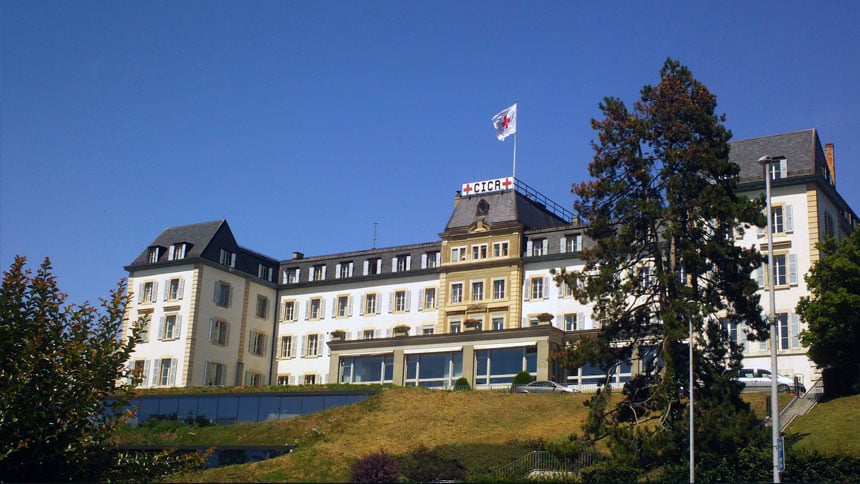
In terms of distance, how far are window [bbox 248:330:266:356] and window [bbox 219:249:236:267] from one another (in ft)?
19.3

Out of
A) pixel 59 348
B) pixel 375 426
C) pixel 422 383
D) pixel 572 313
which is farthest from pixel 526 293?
pixel 59 348

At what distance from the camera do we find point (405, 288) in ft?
238

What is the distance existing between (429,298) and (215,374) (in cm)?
1764

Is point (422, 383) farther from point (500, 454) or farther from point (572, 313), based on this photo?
point (500, 454)

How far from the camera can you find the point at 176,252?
74125mm

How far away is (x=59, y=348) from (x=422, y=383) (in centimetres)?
4507

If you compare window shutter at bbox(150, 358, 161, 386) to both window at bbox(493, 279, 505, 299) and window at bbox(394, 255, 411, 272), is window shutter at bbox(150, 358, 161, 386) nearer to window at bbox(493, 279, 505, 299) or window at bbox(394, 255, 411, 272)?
window at bbox(394, 255, 411, 272)

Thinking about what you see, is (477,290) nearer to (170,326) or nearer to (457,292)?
(457,292)

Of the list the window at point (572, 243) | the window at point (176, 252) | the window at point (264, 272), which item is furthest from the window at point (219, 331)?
the window at point (572, 243)

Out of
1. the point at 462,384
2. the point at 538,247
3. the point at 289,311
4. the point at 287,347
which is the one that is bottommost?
the point at 462,384

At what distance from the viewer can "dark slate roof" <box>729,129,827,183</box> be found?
56469mm

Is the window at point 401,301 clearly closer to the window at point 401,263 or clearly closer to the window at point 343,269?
the window at point 401,263

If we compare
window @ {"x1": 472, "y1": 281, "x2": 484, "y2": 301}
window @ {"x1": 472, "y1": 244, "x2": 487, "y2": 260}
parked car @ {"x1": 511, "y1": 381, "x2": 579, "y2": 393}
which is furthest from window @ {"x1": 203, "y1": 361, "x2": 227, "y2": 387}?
parked car @ {"x1": 511, "y1": 381, "x2": 579, "y2": 393}

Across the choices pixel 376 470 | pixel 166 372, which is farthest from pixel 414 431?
pixel 166 372
